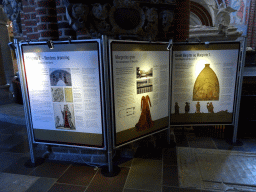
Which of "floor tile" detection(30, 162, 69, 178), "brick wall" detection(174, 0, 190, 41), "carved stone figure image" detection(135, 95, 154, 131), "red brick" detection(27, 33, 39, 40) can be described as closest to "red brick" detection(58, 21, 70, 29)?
"red brick" detection(27, 33, 39, 40)

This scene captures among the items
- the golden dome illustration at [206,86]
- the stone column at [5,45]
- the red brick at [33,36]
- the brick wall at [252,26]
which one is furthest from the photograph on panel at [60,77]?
the brick wall at [252,26]

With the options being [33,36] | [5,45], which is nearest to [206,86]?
[33,36]

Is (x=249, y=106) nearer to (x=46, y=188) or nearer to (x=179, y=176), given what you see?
(x=179, y=176)

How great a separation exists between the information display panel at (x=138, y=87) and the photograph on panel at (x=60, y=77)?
1.98 feet

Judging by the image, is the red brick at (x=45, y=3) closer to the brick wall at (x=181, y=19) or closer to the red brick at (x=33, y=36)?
the red brick at (x=33, y=36)

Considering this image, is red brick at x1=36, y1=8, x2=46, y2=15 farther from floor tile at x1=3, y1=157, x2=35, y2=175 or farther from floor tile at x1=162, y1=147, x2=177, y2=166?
floor tile at x1=162, y1=147, x2=177, y2=166

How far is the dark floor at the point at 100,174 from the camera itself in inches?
94.4

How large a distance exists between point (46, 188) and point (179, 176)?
1.76 meters

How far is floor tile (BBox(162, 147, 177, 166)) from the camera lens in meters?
2.89

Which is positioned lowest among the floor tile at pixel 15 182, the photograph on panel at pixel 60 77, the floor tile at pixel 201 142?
the floor tile at pixel 15 182

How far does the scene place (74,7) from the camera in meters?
2.51

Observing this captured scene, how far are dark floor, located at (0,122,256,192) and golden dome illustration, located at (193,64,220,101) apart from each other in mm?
880

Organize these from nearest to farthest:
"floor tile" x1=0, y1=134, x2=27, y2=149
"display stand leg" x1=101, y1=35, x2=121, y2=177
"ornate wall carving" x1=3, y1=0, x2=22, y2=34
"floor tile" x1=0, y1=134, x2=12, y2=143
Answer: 1. "display stand leg" x1=101, y1=35, x2=121, y2=177
2. "floor tile" x1=0, y1=134, x2=27, y2=149
3. "floor tile" x1=0, y1=134, x2=12, y2=143
4. "ornate wall carving" x1=3, y1=0, x2=22, y2=34

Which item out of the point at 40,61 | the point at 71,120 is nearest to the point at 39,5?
the point at 40,61
